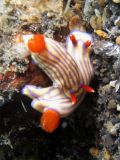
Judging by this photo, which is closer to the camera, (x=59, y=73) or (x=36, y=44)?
(x=36, y=44)

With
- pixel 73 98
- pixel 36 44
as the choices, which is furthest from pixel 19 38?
pixel 73 98

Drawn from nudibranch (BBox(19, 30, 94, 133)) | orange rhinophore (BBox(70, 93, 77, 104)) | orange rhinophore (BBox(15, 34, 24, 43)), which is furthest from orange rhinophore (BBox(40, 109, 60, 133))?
orange rhinophore (BBox(15, 34, 24, 43))

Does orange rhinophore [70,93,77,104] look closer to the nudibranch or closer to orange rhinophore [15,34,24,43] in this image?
the nudibranch

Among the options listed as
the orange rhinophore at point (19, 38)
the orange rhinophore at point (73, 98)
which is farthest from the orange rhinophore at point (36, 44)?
the orange rhinophore at point (73, 98)

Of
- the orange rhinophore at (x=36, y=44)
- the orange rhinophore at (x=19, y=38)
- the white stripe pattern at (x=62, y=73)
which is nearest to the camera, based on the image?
the orange rhinophore at (x=36, y=44)

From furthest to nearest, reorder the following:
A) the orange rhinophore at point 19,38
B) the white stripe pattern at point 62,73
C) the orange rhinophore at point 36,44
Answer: the orange rhinophore at point 19,38
the white stripe pattern at point 62,73
the orange rhinophore at point 36,44

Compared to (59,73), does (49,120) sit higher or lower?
lower

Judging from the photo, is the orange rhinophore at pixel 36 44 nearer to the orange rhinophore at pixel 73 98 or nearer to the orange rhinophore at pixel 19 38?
the orange rhinophore at pixel 19 38

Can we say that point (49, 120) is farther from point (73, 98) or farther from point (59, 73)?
point (59, 73)
